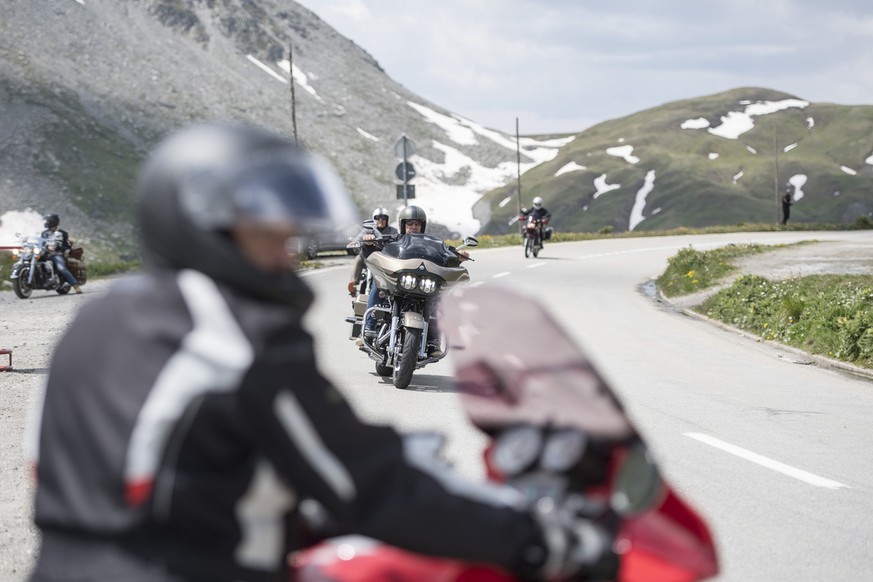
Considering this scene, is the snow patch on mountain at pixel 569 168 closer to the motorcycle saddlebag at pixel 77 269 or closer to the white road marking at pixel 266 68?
the white road marking at pixel 266 68

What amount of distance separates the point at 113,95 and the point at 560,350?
120461 millimetres

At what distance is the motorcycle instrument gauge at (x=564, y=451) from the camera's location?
231cm

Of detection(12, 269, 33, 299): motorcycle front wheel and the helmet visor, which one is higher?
the helmet visor

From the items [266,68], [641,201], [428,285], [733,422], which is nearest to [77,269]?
[428,285]

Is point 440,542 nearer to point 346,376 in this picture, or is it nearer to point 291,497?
point 291,497

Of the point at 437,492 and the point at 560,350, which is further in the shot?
the point at 560,350

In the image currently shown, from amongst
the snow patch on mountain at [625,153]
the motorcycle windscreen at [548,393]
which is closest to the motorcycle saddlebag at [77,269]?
the motorcycle windscreen at [548,393]

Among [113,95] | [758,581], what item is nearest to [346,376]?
[758,581]

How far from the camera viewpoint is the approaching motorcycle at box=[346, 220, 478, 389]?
1017 cm

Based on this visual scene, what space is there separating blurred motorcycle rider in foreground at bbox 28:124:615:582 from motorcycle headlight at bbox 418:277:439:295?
26.4 ft

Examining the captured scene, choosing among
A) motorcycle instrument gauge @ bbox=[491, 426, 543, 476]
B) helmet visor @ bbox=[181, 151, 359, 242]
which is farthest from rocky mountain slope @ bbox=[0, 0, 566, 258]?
helmet visor @ bbox=[181, 151, 359, 242]

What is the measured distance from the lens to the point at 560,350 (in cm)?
247

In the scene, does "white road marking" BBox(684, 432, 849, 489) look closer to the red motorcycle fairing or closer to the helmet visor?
the red motorcycle fairing

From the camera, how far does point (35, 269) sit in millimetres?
22938
